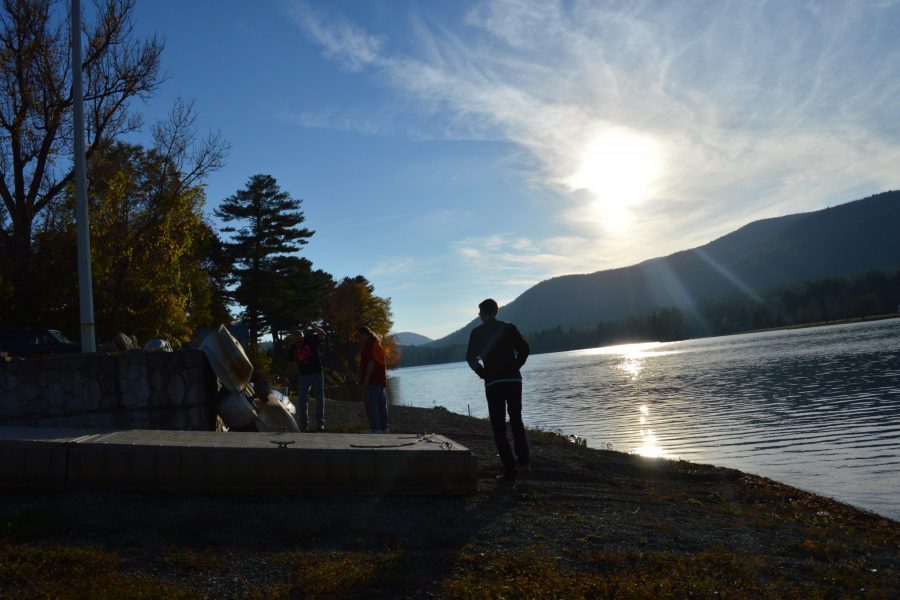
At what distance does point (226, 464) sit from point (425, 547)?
7.80 feet

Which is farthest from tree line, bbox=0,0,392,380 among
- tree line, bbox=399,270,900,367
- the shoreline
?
tree line, bbox=399,270,900,367

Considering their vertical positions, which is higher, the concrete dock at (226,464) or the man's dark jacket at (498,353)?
the man's dark jacket at (498,353)

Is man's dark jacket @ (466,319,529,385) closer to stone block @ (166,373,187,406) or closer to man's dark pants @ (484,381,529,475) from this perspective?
man's dark pants @ (484,381,529,475)

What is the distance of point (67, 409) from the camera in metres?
9.55

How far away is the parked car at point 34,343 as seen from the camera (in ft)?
49.7

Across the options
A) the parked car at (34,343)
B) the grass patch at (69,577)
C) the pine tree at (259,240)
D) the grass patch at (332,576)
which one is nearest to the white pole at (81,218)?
the parked car at (34,343)

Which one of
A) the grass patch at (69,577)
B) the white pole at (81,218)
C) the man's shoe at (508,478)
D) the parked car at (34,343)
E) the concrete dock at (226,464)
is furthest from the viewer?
the parked car at (34,343)

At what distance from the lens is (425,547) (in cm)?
568

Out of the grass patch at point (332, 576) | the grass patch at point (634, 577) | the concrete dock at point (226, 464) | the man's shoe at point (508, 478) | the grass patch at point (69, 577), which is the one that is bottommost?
the grass patch at point (634, 577)

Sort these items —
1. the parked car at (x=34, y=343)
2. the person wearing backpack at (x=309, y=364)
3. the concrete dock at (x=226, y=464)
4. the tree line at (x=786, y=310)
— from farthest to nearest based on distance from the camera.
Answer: the tree line at (x=786, y=310) → the parked car at (x=34, y=343) → the person wearing backpack at (x=309, y=364) → the concrete dock at (x=226, y=464)

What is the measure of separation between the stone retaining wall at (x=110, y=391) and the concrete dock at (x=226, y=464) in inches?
→ 78.3

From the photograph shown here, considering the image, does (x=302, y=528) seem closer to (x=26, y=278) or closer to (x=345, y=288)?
(x=26, y=278)

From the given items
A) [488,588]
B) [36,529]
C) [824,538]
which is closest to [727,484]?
[824,538]

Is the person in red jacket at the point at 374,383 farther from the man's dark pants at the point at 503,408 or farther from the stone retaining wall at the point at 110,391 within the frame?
the man's dark pants at the point at 503,408
